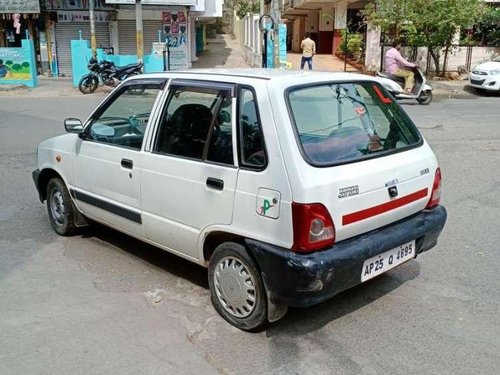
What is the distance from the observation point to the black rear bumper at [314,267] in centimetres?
315

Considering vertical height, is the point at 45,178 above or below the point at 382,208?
below

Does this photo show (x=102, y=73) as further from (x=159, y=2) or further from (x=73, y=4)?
(x=73, y=4)

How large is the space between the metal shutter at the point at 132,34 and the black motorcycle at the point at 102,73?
5733 mm

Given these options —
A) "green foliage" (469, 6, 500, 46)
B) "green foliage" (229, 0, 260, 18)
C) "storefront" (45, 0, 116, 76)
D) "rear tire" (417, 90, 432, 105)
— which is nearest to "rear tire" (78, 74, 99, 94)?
"storefront" (45, 0, 116, 76)

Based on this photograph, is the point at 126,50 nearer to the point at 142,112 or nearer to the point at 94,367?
the point at 142,112

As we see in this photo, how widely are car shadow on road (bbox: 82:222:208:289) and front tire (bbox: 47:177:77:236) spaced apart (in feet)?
0.68

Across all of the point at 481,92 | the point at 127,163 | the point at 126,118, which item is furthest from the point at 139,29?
the point at 127,163

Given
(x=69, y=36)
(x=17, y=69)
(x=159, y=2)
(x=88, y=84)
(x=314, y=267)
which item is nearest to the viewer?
(x=314, y=267)

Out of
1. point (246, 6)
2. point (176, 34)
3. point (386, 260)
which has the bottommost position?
point (386, 260)

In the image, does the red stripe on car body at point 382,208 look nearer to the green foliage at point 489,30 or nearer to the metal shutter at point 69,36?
the green foliage at point 489,30

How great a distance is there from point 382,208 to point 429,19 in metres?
17.1

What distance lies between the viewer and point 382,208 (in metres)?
3.53

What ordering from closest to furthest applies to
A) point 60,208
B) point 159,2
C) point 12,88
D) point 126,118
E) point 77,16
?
point 126,118 → point 60,208 → point 12,88 → point 159,2 → point 77,16

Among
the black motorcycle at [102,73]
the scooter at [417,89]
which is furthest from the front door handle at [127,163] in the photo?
the black motorcycle at [102,73]
